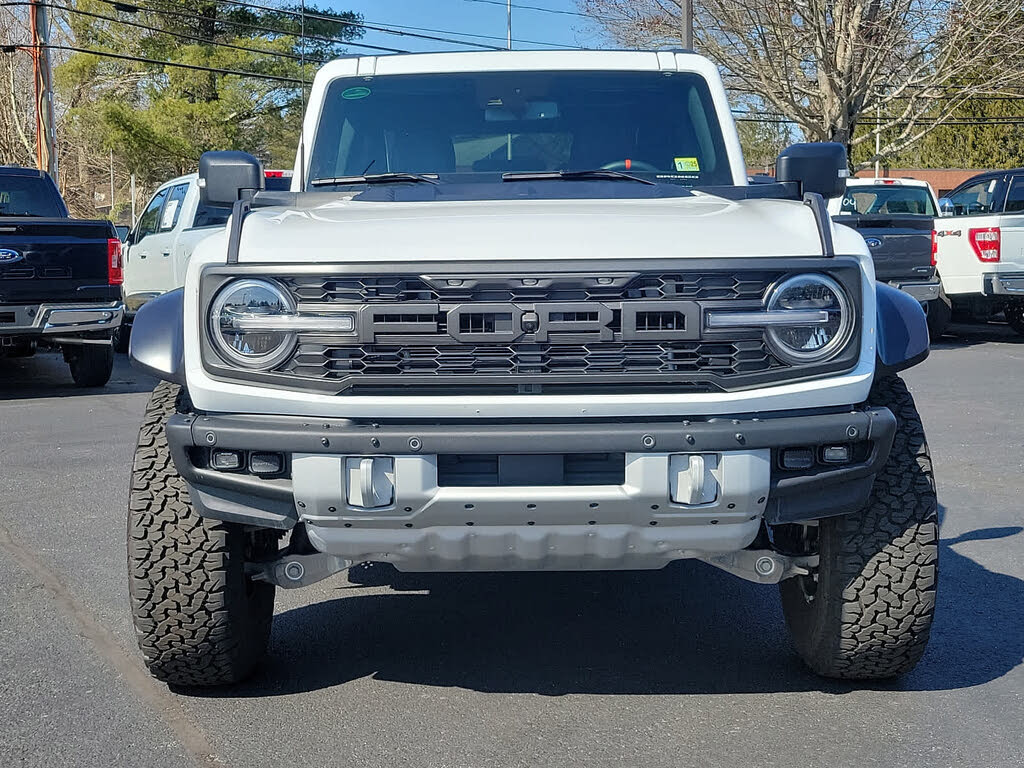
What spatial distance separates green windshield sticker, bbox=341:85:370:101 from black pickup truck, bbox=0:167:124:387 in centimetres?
625

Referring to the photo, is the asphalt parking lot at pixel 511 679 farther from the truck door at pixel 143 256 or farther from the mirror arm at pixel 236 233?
the truck door at pixel 143 256

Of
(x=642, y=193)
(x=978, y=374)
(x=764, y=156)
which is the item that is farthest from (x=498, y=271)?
(x=764, y=156)

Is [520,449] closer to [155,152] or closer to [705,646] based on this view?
[705,646]

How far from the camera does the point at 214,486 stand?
3250 millimetres

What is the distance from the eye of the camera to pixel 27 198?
40.1 feet

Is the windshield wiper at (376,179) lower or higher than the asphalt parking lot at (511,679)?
higher

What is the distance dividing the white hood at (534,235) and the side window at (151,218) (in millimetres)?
10600

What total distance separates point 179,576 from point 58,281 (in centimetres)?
781

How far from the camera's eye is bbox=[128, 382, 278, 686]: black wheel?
352 cm

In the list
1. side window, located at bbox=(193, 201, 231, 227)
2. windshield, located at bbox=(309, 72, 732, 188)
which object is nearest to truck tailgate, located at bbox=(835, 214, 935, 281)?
side window, located at bbox=(193, 201, 231, 227)

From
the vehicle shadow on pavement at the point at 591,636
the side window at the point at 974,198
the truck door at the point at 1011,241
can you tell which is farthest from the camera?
the side window at the point at 974,198

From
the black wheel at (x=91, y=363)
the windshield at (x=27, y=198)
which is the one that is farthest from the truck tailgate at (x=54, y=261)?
the windshield at (x=27, y=198)

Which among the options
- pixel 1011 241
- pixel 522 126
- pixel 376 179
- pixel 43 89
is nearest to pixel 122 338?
pixel 1011 241

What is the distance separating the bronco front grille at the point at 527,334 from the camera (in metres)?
3.15
